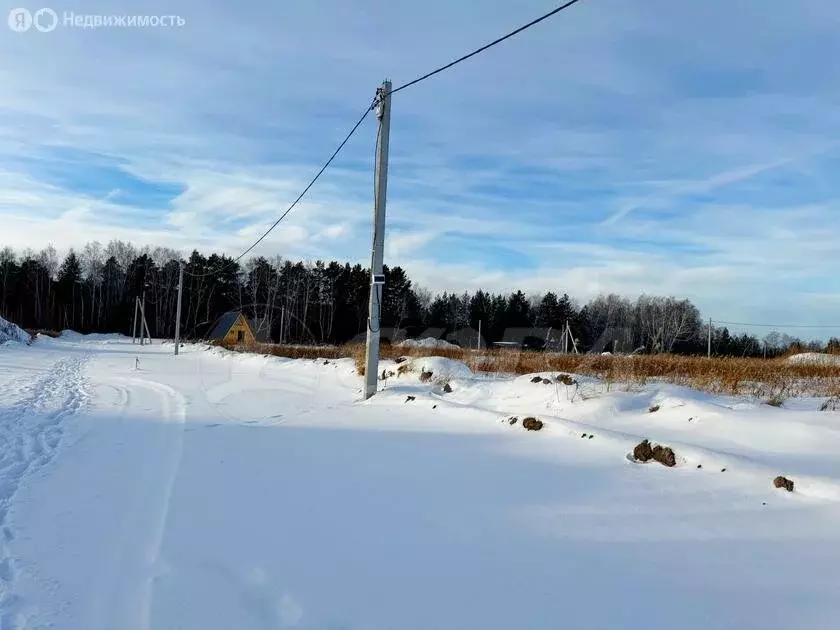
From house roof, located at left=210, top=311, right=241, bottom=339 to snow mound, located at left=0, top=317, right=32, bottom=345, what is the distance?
785 inches

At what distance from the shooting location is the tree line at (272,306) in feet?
215

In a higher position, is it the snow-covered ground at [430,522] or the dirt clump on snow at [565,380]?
the dirt clump on snow at [565,380]

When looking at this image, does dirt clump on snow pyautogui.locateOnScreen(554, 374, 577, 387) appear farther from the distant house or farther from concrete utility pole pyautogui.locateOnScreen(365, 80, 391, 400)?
the distant house

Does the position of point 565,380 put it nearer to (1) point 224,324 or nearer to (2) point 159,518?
(2) point 159,518

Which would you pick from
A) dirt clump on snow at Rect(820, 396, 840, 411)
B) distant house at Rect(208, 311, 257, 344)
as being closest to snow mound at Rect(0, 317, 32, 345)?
distant house at Rect(208, 311, 257, 344)

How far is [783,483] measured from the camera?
4535 millimetres

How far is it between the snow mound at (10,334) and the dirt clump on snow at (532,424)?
35.8 metres

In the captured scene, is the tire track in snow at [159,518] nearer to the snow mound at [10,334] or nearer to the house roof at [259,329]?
the snow mound at [10,334]

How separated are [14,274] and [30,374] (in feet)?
221

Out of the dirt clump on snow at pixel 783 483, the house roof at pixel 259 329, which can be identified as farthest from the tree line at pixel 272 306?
the dirt clump on snow at pixel 783 483

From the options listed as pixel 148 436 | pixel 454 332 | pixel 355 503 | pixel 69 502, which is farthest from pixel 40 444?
pixel 454 332

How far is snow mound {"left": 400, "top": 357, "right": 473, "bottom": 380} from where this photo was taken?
1179cm

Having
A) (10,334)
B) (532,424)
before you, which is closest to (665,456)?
(532,424)

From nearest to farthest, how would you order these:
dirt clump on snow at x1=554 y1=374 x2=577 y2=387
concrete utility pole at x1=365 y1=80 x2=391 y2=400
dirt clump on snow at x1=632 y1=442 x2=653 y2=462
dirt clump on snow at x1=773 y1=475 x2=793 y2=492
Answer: dirt clump on snow at x1=773 y1=475 x2=793 y2=492, dirt clump on snow at x1=632 y1=442 x2=653 y2=462, dirt clump on snow at x1=554 y1=374 x2=577 y2=387, concrete utility pole at x1=365 y1=80 x2=391 y2=400
